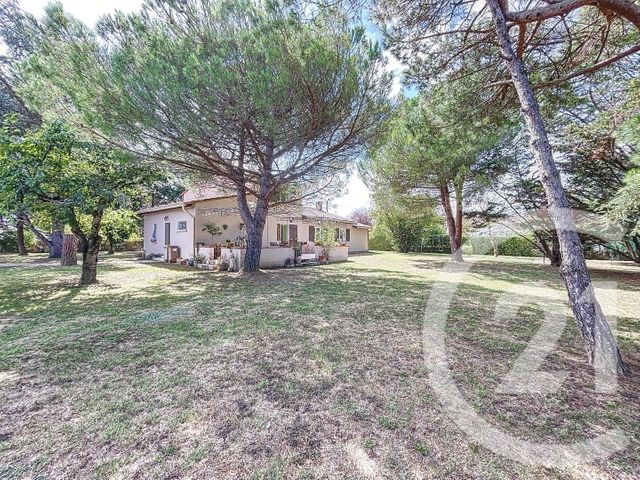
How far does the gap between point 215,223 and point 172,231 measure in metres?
2.52

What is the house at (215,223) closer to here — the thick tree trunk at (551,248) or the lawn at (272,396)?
the lawn at (272,396)

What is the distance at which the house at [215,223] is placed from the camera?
13.3 meters

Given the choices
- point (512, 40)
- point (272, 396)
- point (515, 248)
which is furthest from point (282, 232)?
point (515, 248)

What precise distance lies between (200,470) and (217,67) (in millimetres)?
7104

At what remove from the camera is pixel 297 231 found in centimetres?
1864

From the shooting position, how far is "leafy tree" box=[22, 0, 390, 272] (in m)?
6.48

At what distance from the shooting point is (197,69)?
640 cm

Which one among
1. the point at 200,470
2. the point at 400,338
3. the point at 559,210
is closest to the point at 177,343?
the point at 200,470

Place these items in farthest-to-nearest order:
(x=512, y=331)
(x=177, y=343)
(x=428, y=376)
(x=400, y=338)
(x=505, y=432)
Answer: (x=512, y=331) < (x=400, y=338) < (x=177, y=343) < (x=428, y=376) < (x=505, y=432)

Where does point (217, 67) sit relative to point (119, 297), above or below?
above

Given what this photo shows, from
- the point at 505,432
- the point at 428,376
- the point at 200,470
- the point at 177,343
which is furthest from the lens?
the point at 177,343

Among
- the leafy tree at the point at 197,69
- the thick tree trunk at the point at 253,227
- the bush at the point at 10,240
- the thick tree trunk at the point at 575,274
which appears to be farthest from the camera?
the bush at the point at 10,240

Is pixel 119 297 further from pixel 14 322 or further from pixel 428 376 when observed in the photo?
pixel 428 376

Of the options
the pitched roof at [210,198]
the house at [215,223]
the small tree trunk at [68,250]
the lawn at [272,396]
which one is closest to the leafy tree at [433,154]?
the lawn at [272,396]
